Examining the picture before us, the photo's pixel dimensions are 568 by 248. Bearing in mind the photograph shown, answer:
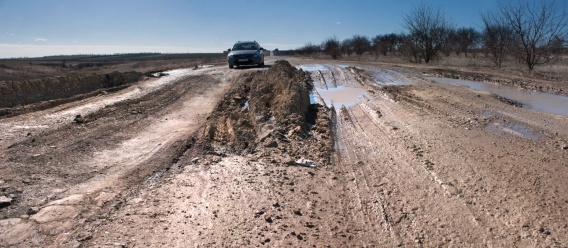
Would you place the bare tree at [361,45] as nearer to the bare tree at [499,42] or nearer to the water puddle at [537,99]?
the bare tree at [499,42]

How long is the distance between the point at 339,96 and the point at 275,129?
514cm

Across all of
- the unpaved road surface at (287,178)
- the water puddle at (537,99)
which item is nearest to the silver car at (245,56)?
the water puddle at (537,99)

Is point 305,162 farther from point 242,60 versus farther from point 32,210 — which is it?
point 242,60

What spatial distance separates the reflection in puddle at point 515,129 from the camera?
6.31 meters

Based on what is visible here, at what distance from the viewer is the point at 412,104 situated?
9.32m

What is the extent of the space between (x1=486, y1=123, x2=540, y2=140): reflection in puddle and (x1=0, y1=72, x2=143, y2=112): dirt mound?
9797 millimetres

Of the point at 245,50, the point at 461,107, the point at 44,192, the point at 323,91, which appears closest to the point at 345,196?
the point at 44,192

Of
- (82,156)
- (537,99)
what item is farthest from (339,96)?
(82,156)

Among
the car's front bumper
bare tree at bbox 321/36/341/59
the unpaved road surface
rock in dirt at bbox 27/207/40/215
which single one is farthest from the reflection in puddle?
bare tree at bbox 321/36/341/59

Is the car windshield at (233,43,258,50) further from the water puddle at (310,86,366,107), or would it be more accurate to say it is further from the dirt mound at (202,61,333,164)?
the dirt mound at (202,61,333,164)

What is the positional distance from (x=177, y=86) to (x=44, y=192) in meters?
9.75

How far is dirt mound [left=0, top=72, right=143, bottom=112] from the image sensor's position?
985 centimetres

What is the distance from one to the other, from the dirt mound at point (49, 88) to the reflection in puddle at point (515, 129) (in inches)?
386

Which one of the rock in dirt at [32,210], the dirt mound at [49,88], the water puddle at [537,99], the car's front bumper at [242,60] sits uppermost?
the car's front bumper at [242,60]
